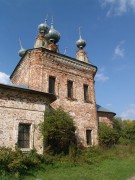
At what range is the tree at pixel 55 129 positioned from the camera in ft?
41.1

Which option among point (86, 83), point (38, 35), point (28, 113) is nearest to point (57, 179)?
point (28, 113)

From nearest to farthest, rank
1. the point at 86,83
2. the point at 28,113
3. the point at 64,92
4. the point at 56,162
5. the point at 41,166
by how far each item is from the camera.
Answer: the point at 41,166 < the point at 56,162 < the point at 28,113 < the point at 64,92 < the point at 86,83

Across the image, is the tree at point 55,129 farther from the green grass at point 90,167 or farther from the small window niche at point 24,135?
the green grass at point 90,167

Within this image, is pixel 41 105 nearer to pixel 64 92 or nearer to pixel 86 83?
pixel 64 92

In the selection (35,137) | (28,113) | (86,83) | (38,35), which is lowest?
(35,137)

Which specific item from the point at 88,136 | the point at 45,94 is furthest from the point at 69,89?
the point at 45,94

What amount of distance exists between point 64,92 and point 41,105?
418cm

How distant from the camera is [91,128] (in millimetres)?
17656

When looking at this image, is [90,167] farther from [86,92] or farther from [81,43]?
[81,43]

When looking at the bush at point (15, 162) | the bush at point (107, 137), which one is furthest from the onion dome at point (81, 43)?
the bush at point (15, 162)

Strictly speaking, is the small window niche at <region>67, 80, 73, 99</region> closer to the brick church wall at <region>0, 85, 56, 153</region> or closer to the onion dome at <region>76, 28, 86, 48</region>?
the brick church wall at <region>0, 85, 56, 153</region>

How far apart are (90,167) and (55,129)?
2.96 m

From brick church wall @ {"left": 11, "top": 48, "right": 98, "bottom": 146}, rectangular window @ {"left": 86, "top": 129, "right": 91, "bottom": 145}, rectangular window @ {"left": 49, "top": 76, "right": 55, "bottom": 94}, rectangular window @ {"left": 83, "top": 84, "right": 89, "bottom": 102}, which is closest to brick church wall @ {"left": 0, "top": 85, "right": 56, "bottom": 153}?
brick church wall @ {"left": 11, "top": 48, "right": 98, "bottom": 146}

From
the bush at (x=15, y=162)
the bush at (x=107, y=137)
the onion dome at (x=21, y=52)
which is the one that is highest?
the onion dome at (x=21, y=52)
